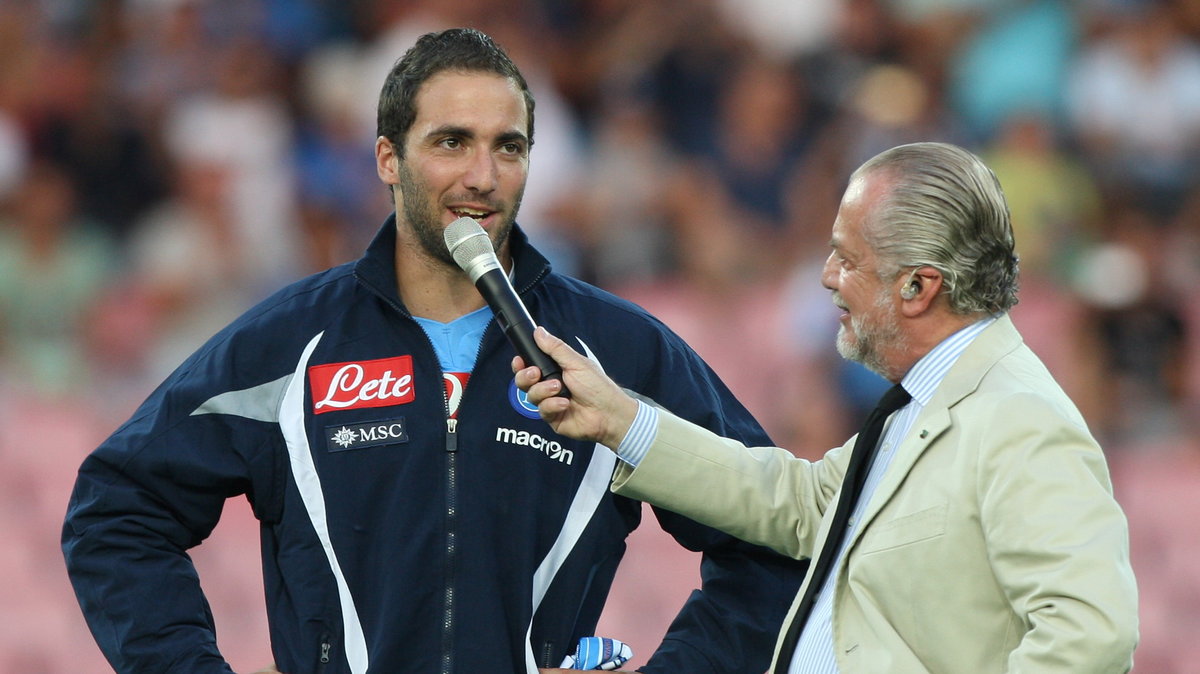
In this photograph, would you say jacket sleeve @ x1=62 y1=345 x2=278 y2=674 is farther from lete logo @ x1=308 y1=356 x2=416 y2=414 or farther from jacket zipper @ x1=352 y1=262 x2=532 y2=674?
jacket zipper @ x1=352 y1=262 x2=532 y2=674

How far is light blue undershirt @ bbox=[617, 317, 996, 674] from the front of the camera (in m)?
2.78

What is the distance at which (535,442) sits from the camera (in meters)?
3.03

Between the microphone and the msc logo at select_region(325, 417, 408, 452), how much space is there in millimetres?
330

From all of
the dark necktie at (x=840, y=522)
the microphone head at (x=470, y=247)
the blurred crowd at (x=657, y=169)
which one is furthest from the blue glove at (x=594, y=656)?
the blurred crowd at (x=657, y=169)

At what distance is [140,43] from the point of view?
8.52 metres

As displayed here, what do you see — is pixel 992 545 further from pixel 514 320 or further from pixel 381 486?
pixel 381 486

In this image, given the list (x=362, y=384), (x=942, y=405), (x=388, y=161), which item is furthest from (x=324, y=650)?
(x=942, y=405)

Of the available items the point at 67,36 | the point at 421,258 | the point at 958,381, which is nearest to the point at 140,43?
the point at 67,36

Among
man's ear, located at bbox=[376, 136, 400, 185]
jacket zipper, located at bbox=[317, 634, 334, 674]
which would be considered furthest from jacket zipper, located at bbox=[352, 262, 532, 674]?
man's ear, located at bbox=[376, 136, 400, 185]

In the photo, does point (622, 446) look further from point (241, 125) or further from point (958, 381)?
point (241, 125)

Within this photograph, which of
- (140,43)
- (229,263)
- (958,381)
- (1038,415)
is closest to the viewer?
(1038,415)

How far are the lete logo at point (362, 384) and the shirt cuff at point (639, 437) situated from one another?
0.41 m

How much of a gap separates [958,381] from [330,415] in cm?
115

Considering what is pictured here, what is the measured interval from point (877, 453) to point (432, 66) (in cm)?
113
